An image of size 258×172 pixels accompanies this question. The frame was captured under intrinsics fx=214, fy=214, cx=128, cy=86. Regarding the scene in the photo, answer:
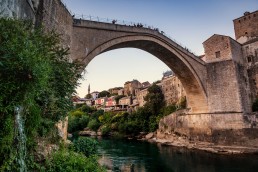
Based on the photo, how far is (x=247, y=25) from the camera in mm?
29047

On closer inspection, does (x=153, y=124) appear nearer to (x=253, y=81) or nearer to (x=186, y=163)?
(x=253, y=81)

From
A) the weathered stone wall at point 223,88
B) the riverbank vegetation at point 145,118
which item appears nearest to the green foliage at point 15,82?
the weathered stone wall at point 223,88

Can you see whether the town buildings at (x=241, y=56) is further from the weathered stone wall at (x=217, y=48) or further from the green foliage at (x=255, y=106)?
the green foliage at (x=255, y=106)

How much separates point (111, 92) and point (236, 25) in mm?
48217

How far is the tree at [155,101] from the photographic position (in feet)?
98.7

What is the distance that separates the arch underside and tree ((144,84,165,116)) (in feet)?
30.1

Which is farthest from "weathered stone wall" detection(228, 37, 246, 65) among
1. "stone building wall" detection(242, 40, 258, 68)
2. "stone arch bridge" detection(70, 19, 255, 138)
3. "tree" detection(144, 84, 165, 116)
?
"tree" detection(144, 84, 165, 116)

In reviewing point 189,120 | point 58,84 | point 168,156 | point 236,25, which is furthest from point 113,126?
point 58,84

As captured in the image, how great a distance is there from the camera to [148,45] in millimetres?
16703

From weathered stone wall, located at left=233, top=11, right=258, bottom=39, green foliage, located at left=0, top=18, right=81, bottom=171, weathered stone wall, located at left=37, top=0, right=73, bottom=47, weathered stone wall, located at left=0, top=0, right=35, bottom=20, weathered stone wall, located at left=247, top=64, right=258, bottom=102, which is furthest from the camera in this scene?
weathered stone wall, located at left=233, top=11, right=258, bottom=39

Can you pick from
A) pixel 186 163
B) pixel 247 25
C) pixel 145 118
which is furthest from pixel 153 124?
pixel 247 25

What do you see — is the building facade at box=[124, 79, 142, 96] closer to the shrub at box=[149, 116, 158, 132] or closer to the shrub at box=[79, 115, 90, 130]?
the shrub at box=[79, 115, 90, 130]

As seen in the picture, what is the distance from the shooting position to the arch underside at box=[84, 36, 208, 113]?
15.2 meters

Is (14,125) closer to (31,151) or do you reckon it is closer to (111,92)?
(31,151)
